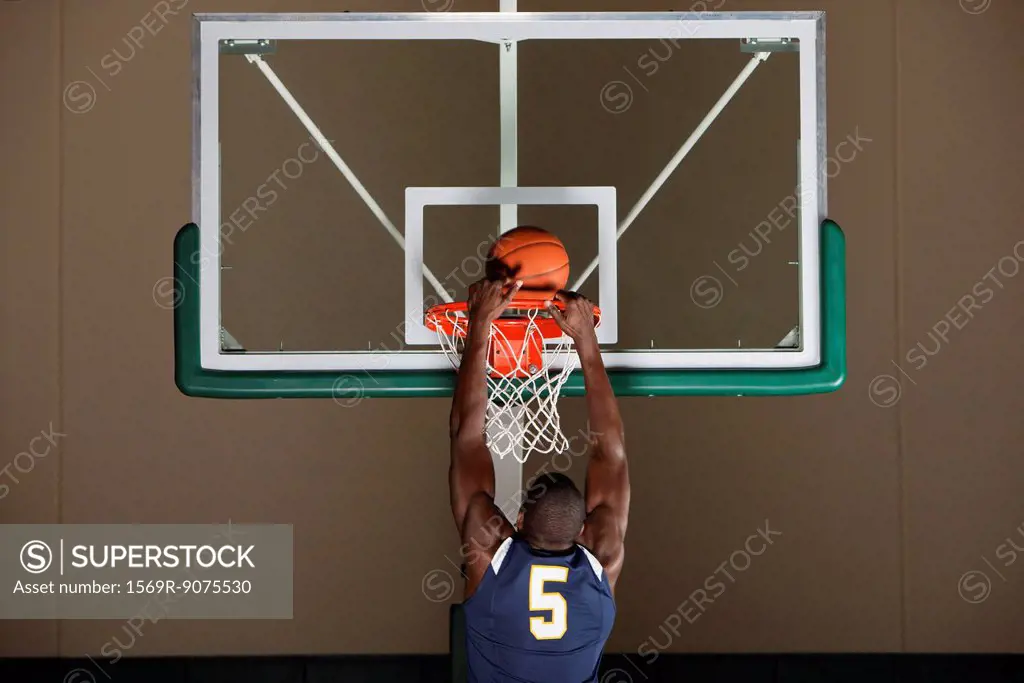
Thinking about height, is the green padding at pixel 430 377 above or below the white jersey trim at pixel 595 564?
above

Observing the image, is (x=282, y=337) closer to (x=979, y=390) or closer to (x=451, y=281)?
(x=451, y=281)

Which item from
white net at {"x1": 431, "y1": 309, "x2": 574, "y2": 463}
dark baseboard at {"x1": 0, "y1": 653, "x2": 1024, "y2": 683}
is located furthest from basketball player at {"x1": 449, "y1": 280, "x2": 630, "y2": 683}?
dark baseboard at {"x1": 0, "y1": 653, "x2": 1024, "y2": 683}

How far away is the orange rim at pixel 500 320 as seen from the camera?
2268 millimetres

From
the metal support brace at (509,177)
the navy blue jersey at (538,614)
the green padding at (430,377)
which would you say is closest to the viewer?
the navy blue jersey at (538,614)

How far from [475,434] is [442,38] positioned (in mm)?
1162

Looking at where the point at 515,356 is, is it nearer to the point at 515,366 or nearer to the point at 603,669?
the point at 515,366

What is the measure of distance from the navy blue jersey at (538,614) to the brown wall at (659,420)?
1.43 meters

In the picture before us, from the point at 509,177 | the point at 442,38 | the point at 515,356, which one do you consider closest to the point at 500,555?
the point at 515,356

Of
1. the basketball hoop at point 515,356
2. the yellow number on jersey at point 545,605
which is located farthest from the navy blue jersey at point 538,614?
the basketball hoop at point 515,356

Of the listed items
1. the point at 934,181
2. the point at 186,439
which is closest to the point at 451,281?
the point at 186,439

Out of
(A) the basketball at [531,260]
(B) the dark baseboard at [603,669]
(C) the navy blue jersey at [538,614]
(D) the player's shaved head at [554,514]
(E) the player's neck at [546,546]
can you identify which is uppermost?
(A) the basketball at [531,260]

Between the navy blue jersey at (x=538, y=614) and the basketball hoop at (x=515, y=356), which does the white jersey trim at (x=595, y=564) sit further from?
the basketball hoop at (x=515, y=356)

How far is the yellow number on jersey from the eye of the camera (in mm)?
2080

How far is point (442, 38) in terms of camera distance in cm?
243
